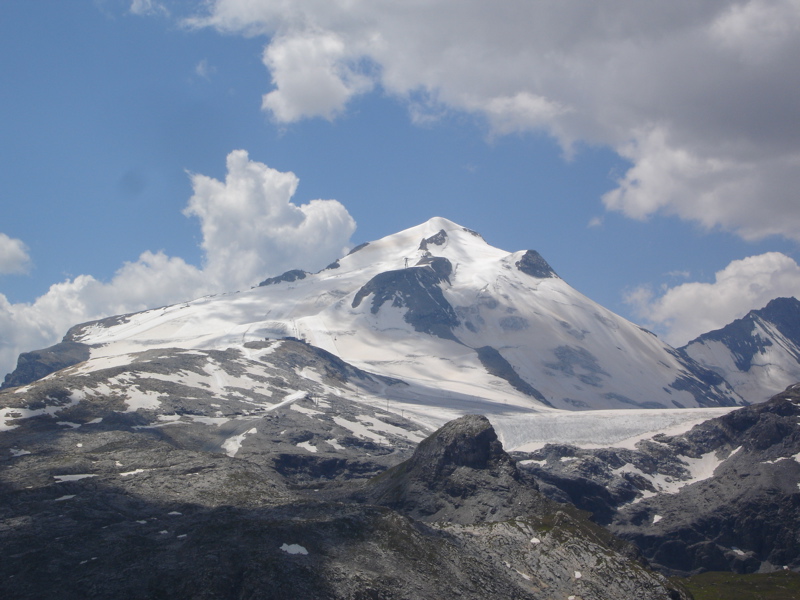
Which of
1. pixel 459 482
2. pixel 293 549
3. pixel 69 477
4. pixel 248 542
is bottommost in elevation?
pixel 293 549

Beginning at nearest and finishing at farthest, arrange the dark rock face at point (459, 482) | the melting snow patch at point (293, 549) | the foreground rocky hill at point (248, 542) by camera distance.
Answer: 1. the foreground rocky hill at point (248, 542)
2. the melting snow patch at point (293, 549)
3. the dark rock face at point (459, 482)

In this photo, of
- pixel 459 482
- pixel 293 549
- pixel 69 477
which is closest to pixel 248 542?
pixel 293 549

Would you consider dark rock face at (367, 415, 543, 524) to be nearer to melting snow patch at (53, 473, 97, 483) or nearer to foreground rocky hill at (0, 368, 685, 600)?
foreground rocky hill at (0, 368, 685, 600)

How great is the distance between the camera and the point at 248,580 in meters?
85.9

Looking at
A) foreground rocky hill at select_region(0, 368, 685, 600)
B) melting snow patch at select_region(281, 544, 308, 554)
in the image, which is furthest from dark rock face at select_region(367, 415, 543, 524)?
melting snow patch at select_region(281, 544, 308, 554)

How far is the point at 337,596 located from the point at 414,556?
660 inches

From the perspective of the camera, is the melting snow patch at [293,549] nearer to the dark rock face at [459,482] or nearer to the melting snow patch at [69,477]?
the melting snow patch at [69,477]

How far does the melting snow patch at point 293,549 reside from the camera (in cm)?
9381

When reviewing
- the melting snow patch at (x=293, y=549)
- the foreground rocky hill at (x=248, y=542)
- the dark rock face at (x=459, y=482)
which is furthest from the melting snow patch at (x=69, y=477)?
the dark rock face at (x=459, y=482)

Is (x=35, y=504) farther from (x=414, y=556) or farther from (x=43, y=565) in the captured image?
(x=414, y=556)

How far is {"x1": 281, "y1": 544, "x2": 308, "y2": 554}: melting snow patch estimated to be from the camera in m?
93.8

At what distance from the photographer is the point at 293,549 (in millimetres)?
94438

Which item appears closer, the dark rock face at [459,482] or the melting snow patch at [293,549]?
the melting snow patch at [293,549]

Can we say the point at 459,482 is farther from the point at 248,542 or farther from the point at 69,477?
the point at 248,542
